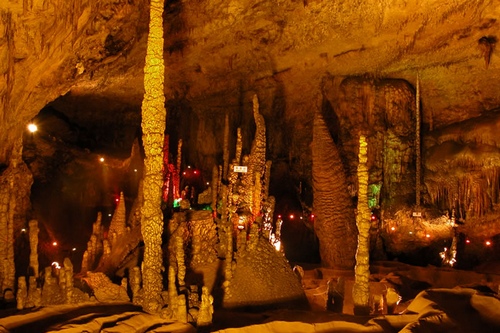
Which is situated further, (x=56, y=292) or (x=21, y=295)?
(x=56, y=292)

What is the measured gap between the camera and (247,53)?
13938 millimetres

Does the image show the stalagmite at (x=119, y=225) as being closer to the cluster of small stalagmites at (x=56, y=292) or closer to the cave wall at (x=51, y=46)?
the cave wall at (x=51, y=46)

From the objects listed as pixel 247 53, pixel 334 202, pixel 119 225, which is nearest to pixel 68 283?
pixel 119 225

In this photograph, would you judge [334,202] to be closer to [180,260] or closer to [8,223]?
[180,260]

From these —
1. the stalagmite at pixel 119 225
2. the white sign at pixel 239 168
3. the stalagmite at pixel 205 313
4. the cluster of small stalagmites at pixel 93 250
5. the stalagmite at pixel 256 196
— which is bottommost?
the stalagmite at pixel 205 313

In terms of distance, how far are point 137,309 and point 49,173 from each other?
1242cm

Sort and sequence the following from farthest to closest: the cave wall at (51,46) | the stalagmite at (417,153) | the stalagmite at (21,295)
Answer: the stalagmite at (417,153), the stalagmite at (21,295), the cave wall at (51,46)

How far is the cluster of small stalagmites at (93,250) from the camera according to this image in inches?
455

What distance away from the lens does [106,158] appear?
18.9 meters

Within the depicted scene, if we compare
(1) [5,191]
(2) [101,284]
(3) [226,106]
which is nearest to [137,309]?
(2) [101,284]

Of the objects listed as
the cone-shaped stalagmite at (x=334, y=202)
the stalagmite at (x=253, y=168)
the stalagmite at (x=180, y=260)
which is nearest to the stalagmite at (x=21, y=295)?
the stalagmite at (x=180, y=260)

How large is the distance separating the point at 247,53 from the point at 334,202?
549cm

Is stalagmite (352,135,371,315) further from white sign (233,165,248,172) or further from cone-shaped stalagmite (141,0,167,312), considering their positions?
white sign (233,165,248,172)

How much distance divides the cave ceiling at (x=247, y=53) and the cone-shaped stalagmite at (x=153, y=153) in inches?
65.6
